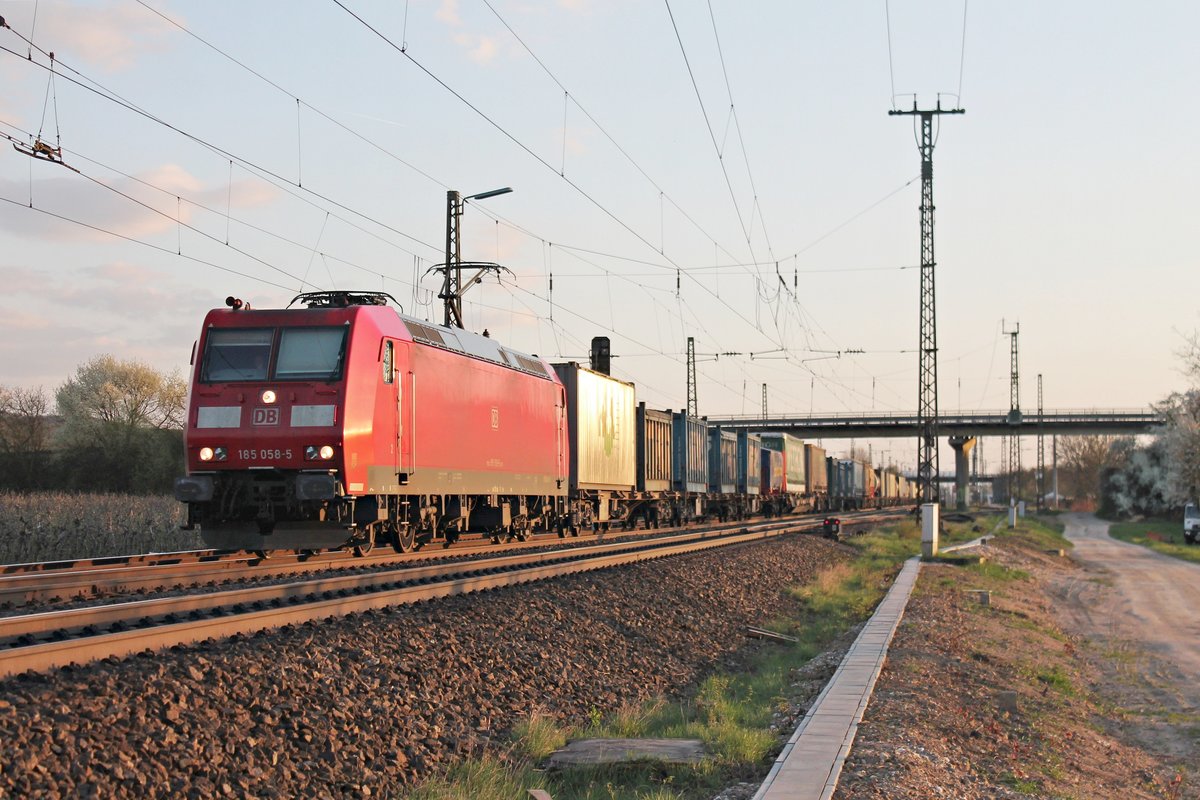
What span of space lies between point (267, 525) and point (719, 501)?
32.3 meters

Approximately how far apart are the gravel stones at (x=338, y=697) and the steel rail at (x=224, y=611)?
0.66 feet

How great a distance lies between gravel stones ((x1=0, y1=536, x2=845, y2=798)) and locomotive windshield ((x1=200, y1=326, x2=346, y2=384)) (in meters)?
4.29

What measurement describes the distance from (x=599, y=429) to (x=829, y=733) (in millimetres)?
20749

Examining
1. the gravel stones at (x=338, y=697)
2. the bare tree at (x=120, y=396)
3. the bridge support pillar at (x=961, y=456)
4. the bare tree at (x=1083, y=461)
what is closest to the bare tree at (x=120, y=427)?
the bare tree at (x=120, y=396)

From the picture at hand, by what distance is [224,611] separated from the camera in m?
10.9

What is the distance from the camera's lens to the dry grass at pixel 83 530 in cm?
1930

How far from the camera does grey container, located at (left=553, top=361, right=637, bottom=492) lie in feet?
91.0

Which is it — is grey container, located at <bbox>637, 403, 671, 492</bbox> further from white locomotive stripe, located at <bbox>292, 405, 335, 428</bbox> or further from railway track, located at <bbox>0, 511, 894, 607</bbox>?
white locomotive stripe, located at <bbox>292, 405, 335, 428</bbox>

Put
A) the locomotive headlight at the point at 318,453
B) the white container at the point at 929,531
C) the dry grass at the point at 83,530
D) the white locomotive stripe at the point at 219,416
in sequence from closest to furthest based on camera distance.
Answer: the locomotive headlight at the point at 318,453 < the white locomotive stripe at the point at 219,416 < the dry grass at the point at 83,530 < the white container at the point at 929,531

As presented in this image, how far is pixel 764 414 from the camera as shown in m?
102

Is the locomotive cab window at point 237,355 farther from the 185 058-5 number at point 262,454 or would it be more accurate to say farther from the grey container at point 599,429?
the grey container at point 599,429

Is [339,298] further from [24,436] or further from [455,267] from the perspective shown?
[24,436]

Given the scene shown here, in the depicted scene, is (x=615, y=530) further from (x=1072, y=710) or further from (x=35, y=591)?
(x=35, y=591)

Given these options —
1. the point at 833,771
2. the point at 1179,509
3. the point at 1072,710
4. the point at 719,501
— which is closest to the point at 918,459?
the point at 719,501
